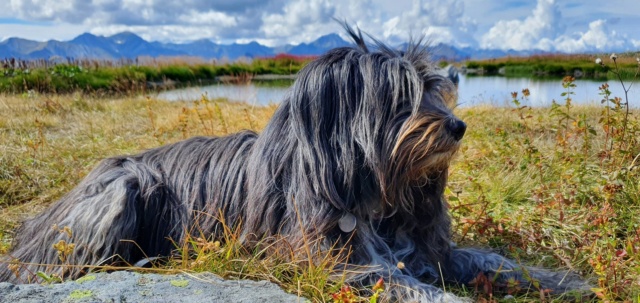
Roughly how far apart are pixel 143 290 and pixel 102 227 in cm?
117

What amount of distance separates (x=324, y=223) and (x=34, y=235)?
7.15 feet

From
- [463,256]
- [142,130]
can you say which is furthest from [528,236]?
[142,130]

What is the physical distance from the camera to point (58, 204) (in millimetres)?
4223

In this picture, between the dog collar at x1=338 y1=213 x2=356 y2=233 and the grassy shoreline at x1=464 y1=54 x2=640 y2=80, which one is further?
the grassy shoreline at x1=464 y1=54 x2=640 y2=80

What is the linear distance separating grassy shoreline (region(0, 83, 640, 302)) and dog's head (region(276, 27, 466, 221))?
574 millimetres

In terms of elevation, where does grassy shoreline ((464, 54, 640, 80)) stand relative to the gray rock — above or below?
above

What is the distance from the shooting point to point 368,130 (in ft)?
10.8

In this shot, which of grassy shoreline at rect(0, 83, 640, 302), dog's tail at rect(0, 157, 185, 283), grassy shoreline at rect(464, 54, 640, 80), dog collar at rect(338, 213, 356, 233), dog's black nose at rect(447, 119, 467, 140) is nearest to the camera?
dog's black nose at rect(447, 119, 467, 140)

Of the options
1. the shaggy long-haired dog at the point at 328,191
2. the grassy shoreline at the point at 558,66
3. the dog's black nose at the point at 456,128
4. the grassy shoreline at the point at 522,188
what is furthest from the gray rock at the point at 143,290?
the grassy shoreline at the point at 558,66

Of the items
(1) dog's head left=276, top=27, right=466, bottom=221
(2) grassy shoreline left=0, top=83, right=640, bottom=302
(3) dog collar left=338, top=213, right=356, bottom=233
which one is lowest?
(2) grassy shoreline left=0, top=83, right=640, bottom=302

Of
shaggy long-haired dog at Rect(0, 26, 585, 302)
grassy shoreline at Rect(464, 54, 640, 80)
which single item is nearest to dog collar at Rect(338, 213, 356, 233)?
shaggy long-haired dog at Rect(0, 26, 585, 302)

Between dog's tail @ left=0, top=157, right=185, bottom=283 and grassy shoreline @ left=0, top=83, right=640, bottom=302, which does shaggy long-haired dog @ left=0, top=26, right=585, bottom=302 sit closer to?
dog's tail @ left=0, top=157, right=185, bottom=283

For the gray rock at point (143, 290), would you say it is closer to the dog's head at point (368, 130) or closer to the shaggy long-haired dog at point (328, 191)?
the shaggy long-haired dog at point (328, 191)

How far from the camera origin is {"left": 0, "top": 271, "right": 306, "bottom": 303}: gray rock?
274 centimetres
